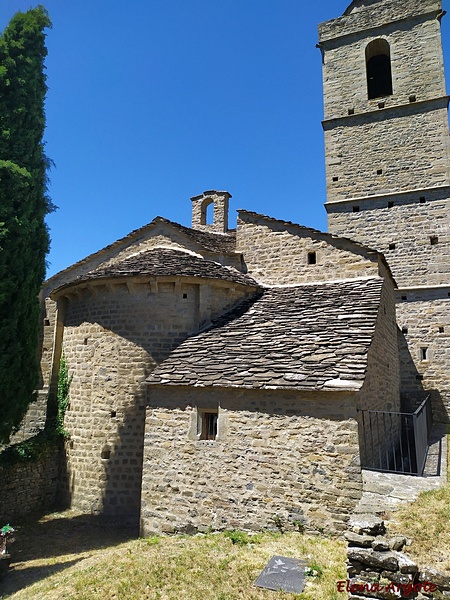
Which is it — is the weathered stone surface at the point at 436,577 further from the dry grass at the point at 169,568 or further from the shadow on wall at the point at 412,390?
the shadow on wall at the point at 412,390

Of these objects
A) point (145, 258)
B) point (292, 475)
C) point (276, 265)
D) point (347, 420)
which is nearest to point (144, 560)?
point (292, 475)

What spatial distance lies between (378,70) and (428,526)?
60.1 ft

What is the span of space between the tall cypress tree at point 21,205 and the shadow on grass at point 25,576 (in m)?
2.85

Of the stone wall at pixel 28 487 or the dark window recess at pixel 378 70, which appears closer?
the stone wall at pixel 28 487

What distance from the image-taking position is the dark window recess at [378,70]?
664 inches

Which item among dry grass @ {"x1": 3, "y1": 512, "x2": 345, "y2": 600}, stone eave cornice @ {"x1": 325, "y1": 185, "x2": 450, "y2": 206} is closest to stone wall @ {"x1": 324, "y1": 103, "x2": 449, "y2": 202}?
stone eave cornice @ {"x1": 325, "y1": 185, "x2": 450, "y2": 206}

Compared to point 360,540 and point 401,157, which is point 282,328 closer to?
point 360,540

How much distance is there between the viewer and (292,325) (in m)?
8.62

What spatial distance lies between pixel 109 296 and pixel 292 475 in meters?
6.08

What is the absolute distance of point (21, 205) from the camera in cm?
880

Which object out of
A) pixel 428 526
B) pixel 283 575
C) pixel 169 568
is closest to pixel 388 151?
pixel 428 526

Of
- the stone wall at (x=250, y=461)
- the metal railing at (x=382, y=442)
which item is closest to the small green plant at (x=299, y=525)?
the stone wall at (x=250, y=461)

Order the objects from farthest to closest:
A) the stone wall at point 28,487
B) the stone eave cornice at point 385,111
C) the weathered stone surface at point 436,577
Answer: the stone eave cornice at point 385,111 → the stone wall at point 28,487 → the weathered stone surface at point 436,577

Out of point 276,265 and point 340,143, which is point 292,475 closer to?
point 276,265
